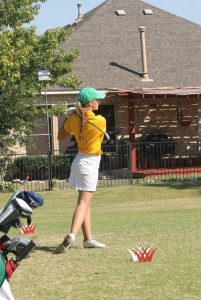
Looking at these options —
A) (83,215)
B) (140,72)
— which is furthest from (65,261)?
(140,72)

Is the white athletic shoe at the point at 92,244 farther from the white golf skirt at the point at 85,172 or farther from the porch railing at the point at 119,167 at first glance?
the porch railing at the point at 119,167

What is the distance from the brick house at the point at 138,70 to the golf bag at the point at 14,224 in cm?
1816

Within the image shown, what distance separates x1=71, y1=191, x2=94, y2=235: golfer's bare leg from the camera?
7485 mm

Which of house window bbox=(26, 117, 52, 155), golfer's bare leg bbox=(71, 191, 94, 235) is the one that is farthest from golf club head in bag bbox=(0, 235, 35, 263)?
house window bbox=(26, 117, 52, 155)

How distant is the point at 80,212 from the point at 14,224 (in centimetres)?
310

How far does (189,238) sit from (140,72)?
19.1 metres

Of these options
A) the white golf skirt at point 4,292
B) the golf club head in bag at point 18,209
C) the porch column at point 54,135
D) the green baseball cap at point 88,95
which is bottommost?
the porch column at point 54,135

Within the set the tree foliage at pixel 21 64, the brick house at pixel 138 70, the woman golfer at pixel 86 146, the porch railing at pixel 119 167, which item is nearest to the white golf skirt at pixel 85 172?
the woman golfer at pixel 86 146

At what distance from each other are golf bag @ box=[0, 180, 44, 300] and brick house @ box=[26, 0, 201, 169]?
18156 millimetres

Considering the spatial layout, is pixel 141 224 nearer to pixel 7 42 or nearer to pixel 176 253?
pixel 176 253

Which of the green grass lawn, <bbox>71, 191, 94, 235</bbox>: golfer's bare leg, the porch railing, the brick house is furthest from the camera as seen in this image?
the brick house

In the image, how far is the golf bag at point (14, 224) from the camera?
171 inches

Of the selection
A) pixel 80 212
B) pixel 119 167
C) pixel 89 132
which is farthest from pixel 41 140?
pixel 80 212

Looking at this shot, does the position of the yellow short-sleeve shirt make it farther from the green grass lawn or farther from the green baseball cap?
the green grass lawn
